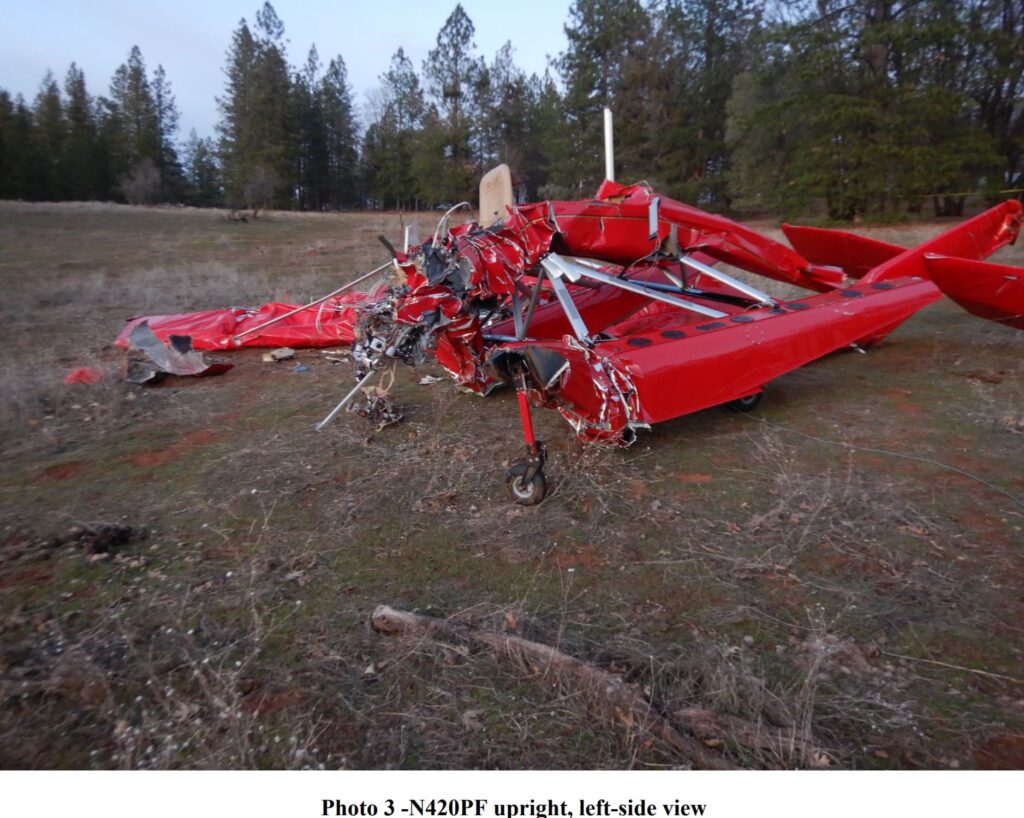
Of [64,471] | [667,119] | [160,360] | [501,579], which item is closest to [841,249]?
[501,579]

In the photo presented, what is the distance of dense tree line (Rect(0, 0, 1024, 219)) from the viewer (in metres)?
19.5

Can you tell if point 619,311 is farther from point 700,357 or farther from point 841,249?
point 841,249

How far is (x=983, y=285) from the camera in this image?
6.08m

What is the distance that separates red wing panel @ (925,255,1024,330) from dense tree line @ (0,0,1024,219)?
1650 centimetres

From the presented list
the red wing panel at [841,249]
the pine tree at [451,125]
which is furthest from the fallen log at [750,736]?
the pine tree at [451,125]

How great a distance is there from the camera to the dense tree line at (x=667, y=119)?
64.1 ft

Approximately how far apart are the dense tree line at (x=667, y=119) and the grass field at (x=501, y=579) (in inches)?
707

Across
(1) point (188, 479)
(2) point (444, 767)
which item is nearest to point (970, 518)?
(2) point (444, 767)

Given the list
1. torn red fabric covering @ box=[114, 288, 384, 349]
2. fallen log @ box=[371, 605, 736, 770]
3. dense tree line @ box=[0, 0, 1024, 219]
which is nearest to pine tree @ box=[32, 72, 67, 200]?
dense tree line @ box=[0, 0, 1024, 219]

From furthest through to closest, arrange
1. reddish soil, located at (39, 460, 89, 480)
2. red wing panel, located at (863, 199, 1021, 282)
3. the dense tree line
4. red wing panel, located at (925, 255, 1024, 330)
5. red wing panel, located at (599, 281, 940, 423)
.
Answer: the dense tree line
red wing panel, located at (863, 199, 1021, 282)
red wing panel, located at (925, 255, 1024, 330)
reddish soil, located at (39, 460, 89, 480)
red wing panel, located at (599, 281, 940, 423)

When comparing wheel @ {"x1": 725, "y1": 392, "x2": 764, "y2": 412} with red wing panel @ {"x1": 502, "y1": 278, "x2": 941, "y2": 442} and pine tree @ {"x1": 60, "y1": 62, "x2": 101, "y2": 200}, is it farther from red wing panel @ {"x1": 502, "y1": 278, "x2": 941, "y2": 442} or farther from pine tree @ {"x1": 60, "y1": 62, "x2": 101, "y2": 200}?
pine tree @ {"x1": 60, "y1": 62, "x2": 101, "y2": 200}

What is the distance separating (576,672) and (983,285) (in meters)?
6.11

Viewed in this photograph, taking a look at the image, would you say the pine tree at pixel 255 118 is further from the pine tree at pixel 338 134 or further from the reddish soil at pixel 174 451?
the reddish soil at pixel 174 451

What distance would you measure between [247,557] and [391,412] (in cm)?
224
